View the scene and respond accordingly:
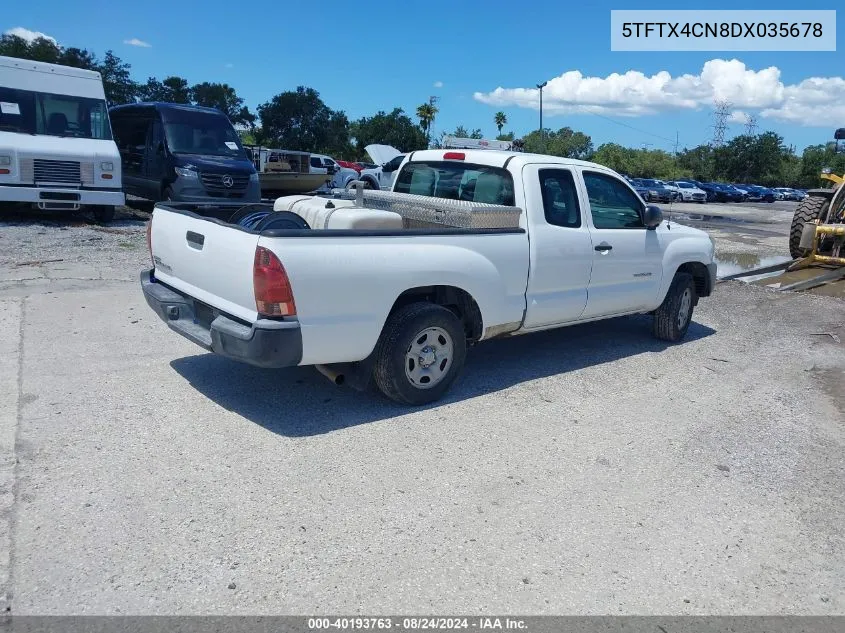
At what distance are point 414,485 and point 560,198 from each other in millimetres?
2992

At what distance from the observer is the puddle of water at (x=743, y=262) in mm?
12406

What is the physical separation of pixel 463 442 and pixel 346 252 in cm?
143

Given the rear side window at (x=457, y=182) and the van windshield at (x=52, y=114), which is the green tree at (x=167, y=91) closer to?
the van windshield at (x=52, y=114)

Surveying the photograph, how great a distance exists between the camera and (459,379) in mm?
5785

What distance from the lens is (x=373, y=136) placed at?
215 feet

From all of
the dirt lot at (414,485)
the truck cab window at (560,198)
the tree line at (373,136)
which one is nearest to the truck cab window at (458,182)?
the truck cab window at (560,198)

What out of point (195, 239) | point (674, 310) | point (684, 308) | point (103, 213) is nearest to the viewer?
point (195, 239)

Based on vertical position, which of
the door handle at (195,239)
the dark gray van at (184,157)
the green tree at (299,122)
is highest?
the green tree at (299,122)

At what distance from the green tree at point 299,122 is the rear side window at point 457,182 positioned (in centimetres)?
4969

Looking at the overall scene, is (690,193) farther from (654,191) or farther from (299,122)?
(299,122)

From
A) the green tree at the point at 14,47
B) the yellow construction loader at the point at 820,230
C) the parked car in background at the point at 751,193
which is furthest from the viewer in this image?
the parked car in background at the point at 751,193

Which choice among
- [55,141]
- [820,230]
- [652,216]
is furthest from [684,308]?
[55,141]

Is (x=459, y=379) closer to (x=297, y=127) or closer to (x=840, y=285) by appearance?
(x=840, y=285)

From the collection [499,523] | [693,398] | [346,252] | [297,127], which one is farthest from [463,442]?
[297,127]
